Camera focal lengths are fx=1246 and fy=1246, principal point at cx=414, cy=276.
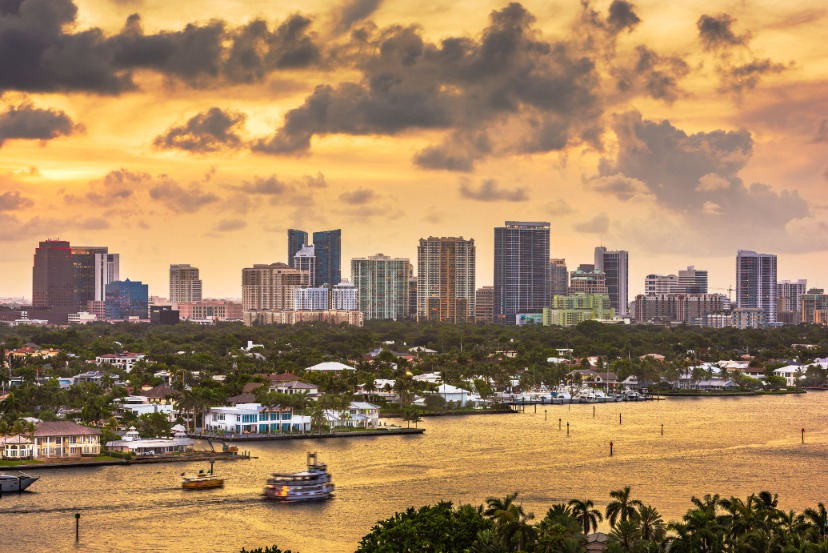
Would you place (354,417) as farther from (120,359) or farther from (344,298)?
(344,298)

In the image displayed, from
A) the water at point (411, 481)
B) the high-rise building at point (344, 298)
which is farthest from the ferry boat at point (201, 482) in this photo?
the high-rise building at point (344, 298)

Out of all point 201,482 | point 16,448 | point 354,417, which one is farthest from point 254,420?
point 201,482

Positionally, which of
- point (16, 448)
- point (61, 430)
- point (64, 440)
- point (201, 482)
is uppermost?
point (61, 430)

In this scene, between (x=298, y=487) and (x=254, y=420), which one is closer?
(x=298, y=487)

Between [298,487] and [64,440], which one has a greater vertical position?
[64,440]

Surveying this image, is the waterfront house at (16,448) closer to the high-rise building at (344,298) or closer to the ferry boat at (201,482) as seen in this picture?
the ferry boat at (201,482)
